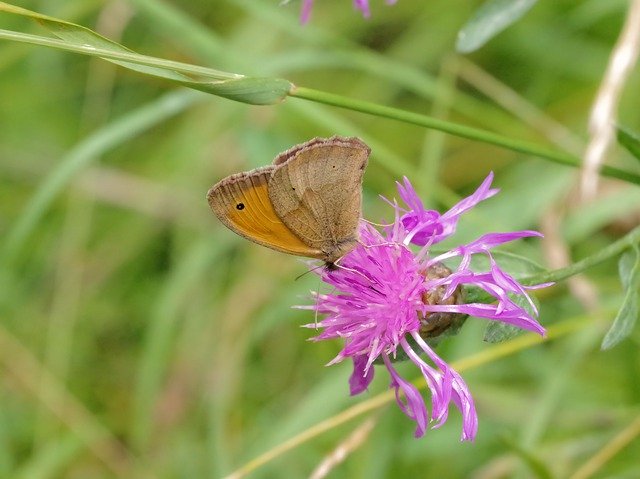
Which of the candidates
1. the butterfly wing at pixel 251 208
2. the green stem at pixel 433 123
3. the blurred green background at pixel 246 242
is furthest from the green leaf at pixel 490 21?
the butterfly wing at pixel 251 208

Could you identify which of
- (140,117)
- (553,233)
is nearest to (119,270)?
(140,117)

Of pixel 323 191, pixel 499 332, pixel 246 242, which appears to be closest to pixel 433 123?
pixel 323 191

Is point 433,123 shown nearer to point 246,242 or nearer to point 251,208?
point 251,208

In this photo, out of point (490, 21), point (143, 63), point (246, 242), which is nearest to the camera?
point (143, 63)

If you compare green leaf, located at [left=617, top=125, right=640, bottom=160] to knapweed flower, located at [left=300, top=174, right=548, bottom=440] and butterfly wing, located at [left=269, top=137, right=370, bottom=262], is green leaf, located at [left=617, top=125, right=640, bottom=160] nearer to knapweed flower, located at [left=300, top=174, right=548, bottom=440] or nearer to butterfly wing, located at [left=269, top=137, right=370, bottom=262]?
knapweed flower, located at [left=300, top=174, right=548, bottom=440]

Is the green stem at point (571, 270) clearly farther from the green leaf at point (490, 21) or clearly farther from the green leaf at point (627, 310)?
the green leaf at point (490, 21)
